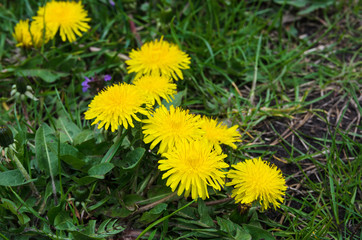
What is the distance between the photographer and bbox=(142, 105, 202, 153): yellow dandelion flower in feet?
5.25

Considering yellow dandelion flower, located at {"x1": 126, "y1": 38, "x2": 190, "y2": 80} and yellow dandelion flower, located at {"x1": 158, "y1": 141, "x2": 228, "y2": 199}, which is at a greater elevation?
yellow dandelion flower, located at {"x1": 126, "y1": 38, "x2": 190, "y2": 80}

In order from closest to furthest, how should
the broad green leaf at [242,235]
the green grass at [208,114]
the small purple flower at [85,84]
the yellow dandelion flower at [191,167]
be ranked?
the yellow dandelion flower at [191,167], the broad green leaf at [242,235], the green grass at [208,114], the small purple flower at [85,84]

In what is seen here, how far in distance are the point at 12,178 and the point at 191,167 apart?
2.85 ft

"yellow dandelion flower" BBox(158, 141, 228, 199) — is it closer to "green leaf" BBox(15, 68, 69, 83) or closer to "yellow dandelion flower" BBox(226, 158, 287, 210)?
"yellow dandelion flower" BBox(226, 158, 287, 210)

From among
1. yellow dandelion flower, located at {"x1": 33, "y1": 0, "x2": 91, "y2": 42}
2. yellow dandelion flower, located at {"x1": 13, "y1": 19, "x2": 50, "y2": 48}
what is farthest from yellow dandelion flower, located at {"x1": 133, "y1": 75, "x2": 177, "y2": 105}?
yellow dandelion flower, located at {"x1": 13, "y1": 19, "x2": 50, "y2": 48}

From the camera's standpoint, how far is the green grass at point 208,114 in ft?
5.71

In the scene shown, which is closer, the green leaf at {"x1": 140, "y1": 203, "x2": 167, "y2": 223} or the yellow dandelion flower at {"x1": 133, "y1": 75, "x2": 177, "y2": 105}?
the green leaf at {"x1": 140, "y1": 203, "x2": 167, "y2": 223}

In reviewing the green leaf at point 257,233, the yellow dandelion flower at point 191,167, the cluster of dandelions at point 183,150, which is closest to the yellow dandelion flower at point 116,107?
the cluster of dandelions at point 183,150

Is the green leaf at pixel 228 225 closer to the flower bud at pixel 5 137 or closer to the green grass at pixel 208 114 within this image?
the green grass at pixel 208 114

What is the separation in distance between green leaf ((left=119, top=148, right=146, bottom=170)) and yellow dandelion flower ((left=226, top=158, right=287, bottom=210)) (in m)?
0.42

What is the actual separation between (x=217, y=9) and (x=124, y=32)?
780 mm

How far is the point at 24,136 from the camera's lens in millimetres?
1835

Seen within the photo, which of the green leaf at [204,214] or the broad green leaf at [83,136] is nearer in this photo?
the green leaf at [204,214]

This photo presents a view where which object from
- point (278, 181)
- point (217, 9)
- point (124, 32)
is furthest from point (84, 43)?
point (278, 181)
